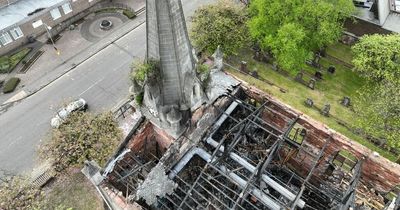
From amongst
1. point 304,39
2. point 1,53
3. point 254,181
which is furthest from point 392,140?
point 1,53

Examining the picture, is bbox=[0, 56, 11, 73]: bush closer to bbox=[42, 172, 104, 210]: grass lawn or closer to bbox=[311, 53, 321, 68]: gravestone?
bbox=[42, 172, 104, 210]: grass lawn

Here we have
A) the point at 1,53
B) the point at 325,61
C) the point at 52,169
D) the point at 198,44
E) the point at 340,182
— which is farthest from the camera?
the point at 1,53

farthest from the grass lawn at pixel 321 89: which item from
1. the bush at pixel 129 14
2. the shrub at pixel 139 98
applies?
the shrub at pixel 139 98

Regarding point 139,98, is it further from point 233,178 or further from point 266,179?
point 266,179

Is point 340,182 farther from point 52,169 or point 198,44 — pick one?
point 52,169

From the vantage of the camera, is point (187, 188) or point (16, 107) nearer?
point (187, 188)
